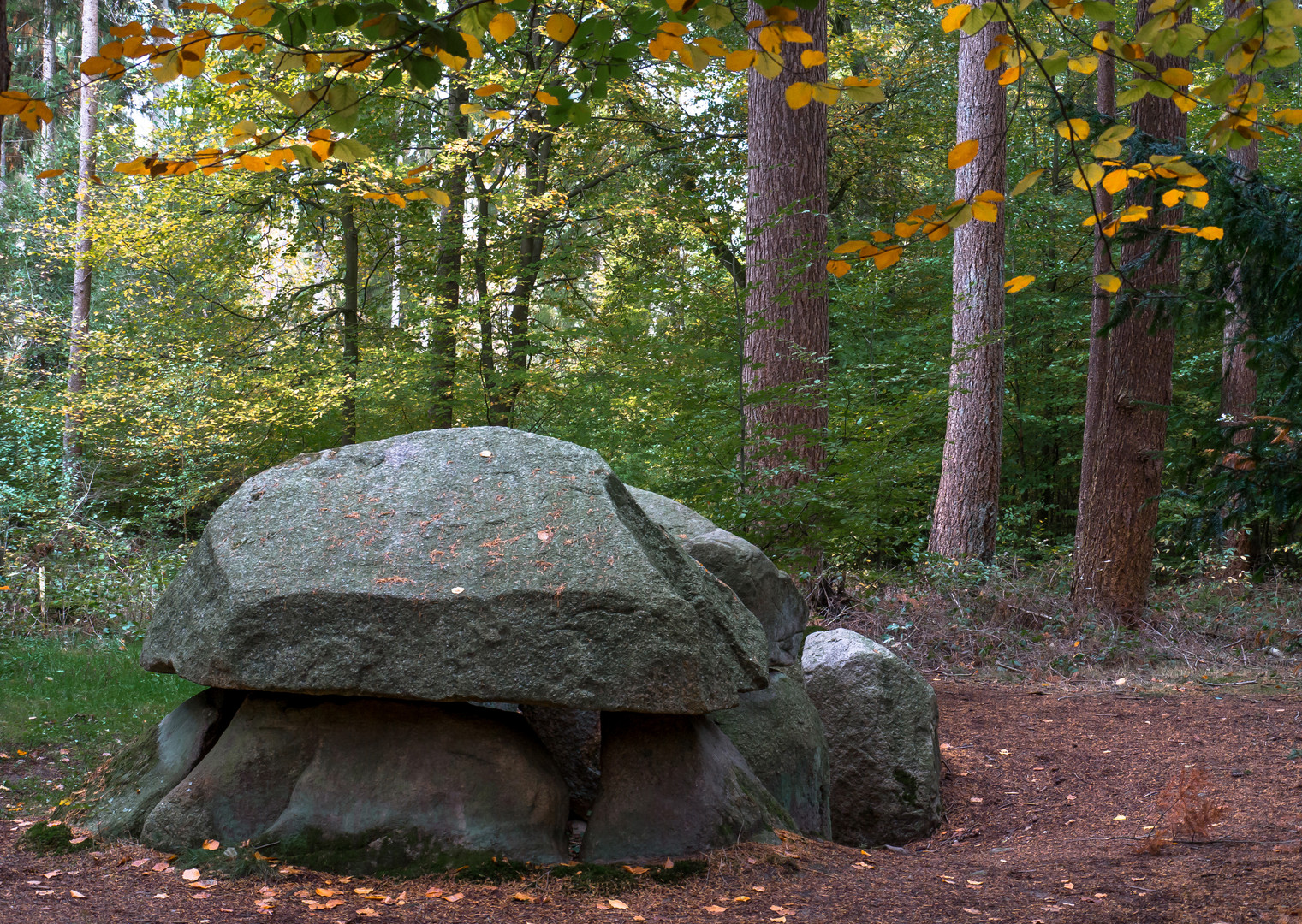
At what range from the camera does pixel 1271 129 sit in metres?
2.84

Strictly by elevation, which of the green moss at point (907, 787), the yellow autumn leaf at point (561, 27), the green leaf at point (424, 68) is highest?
the yellow autumn leaf at point (561, 27)

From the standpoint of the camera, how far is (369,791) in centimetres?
362

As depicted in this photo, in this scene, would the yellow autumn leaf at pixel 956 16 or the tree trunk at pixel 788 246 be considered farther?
the tree trunk at pixel 788 246

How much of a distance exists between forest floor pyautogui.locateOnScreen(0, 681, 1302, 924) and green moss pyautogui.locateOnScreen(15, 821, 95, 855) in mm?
47

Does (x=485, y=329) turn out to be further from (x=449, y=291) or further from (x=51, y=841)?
(x=51, y=841)

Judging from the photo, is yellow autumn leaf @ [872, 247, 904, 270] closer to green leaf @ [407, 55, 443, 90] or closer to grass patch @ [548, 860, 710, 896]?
green leaf @ [407, 55, 443, 90]

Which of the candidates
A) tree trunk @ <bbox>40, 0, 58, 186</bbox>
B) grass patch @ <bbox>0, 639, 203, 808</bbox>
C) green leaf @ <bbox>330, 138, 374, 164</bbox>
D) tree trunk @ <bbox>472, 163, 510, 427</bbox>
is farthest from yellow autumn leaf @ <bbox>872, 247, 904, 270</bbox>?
tree trunk @ <bbox>40, 0, 58, 186</bbox>

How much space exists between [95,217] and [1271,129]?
14.5m

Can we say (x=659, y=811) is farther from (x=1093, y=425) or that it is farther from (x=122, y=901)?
(x=1093, y=425)

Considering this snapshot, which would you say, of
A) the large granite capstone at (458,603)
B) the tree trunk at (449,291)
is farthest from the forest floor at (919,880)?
the tree trunk at (449,291)

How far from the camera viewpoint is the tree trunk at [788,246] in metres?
8.07

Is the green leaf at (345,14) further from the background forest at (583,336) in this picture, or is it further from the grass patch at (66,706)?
the background forest at (583,336)

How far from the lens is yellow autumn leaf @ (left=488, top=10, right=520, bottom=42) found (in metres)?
2.69

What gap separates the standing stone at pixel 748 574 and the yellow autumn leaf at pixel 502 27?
2.75 metres
